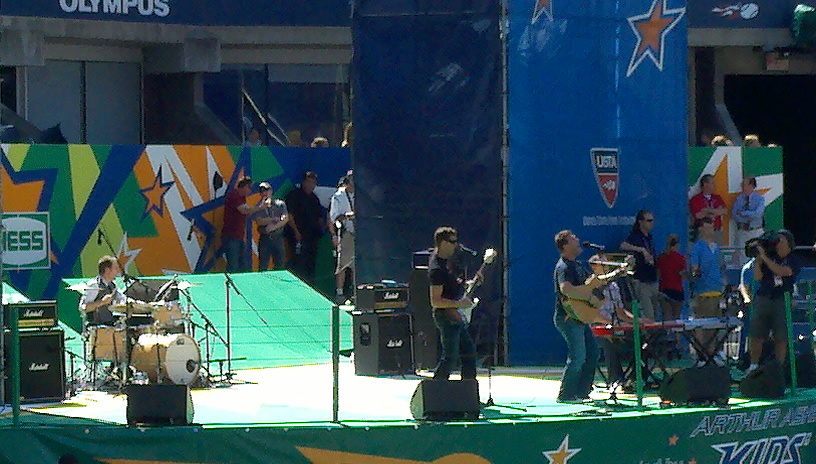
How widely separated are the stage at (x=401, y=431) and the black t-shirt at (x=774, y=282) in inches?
44.2

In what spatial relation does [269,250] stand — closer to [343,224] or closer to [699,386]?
[343,224]

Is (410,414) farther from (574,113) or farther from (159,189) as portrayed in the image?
(159,189)

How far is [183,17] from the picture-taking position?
99.2ft

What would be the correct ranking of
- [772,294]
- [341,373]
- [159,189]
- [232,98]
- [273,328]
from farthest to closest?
[232,98]
[159,189]
[273,328]
[341,373]
[772,294]

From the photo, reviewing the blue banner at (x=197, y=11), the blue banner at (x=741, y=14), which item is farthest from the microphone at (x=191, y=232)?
the blue banner at (x=741, y=14)

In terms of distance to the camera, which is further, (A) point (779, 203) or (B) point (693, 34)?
(B) point (693, 34)

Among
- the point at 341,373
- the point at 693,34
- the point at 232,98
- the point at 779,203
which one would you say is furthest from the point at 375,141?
the point at 693,34

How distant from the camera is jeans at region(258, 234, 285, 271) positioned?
25.4 meters

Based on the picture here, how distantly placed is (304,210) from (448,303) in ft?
29.7

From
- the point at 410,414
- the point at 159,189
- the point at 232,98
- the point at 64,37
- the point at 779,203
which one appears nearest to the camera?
the point at 410,414

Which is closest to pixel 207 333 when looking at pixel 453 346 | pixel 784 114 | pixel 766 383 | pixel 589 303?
pixel 453 346

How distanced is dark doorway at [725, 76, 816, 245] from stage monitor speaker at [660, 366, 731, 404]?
1972cm

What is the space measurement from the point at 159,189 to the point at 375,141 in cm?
427

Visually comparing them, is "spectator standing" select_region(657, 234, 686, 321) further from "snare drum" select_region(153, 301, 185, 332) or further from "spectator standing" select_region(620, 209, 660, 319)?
"snare drum" select_region(153, 301, 185, 332)
